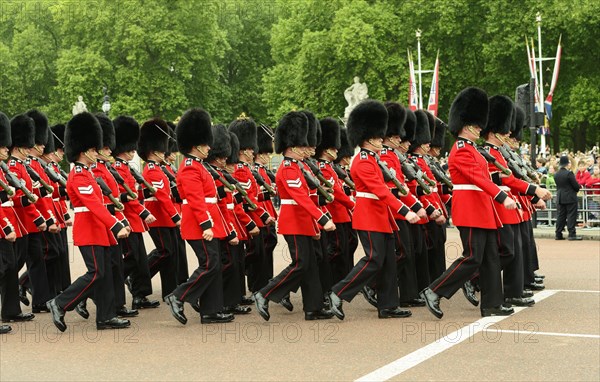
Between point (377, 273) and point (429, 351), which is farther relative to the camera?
point (377, 273)

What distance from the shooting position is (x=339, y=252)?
394 inches

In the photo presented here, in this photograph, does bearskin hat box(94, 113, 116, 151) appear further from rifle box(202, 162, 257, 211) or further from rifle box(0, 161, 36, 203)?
rifle box(202, 162, 257, 211)

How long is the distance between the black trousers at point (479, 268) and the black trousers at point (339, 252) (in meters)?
1.49

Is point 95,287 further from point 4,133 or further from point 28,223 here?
point 4,133

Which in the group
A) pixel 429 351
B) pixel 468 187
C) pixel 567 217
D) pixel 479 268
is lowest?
pixel 429 351

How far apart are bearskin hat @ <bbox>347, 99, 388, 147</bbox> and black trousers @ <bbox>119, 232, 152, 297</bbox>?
2.36m

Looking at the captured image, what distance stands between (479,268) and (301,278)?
1.55m

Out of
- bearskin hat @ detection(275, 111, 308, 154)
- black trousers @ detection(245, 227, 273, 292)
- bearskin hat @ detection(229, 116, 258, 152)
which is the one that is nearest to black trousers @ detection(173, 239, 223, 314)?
bearskin hat @ detection(275, 111, 308, 154)

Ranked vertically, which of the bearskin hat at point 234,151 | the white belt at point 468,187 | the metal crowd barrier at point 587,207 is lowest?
the metal crowd barrier at point 587,207

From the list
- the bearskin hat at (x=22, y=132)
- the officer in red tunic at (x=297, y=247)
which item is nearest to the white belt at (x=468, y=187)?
the officer in red tunic at (x=297, y=247)

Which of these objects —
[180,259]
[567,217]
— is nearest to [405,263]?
[180,259]

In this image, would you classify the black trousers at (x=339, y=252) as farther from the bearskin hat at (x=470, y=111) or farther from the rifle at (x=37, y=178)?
the rifle at (x=37, y=178)

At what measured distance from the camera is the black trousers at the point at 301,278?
8734mm

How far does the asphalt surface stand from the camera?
21.4 ft
